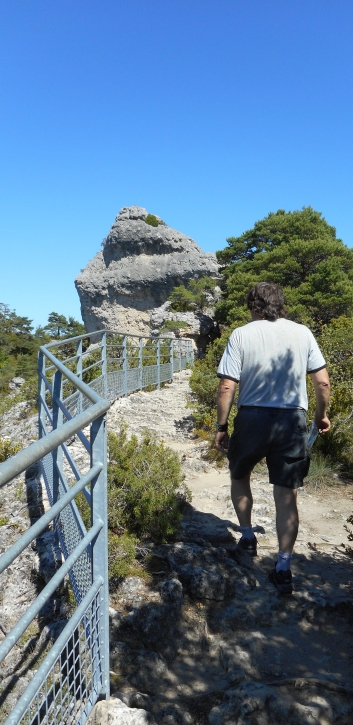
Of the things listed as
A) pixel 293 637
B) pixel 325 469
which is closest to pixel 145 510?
pixel 293 637

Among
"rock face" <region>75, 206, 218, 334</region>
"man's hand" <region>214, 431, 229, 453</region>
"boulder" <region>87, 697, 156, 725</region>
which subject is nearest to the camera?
"boulder" <region>87, 697, 156, 725</region>

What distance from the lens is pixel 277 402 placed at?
9.95 feet

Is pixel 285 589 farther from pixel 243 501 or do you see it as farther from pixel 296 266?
pixel 296 266

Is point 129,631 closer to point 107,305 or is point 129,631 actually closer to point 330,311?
point 330,311

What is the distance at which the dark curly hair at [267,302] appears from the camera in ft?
10.4

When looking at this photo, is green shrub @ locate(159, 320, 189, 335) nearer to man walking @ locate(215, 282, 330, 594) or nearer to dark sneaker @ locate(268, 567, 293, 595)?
man walking @ locate(215, 282, 330, 594)

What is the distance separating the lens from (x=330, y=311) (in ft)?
70.5

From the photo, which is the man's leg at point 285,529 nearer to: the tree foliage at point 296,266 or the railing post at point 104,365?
the railing post at point 104,365

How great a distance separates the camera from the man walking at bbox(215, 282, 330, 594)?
3.01 metres

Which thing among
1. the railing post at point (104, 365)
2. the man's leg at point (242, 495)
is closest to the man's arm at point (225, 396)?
the man's leg at point (242, 495)

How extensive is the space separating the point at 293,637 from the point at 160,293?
27.4m

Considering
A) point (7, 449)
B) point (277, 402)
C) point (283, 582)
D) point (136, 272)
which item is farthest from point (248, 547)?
point (136, 272)

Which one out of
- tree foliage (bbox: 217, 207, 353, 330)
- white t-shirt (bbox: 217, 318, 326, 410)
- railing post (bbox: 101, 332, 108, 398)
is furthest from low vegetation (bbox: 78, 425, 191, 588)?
tree foliage (bbox: 217, 207, 353, 330)

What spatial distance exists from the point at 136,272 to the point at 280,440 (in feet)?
90.2
